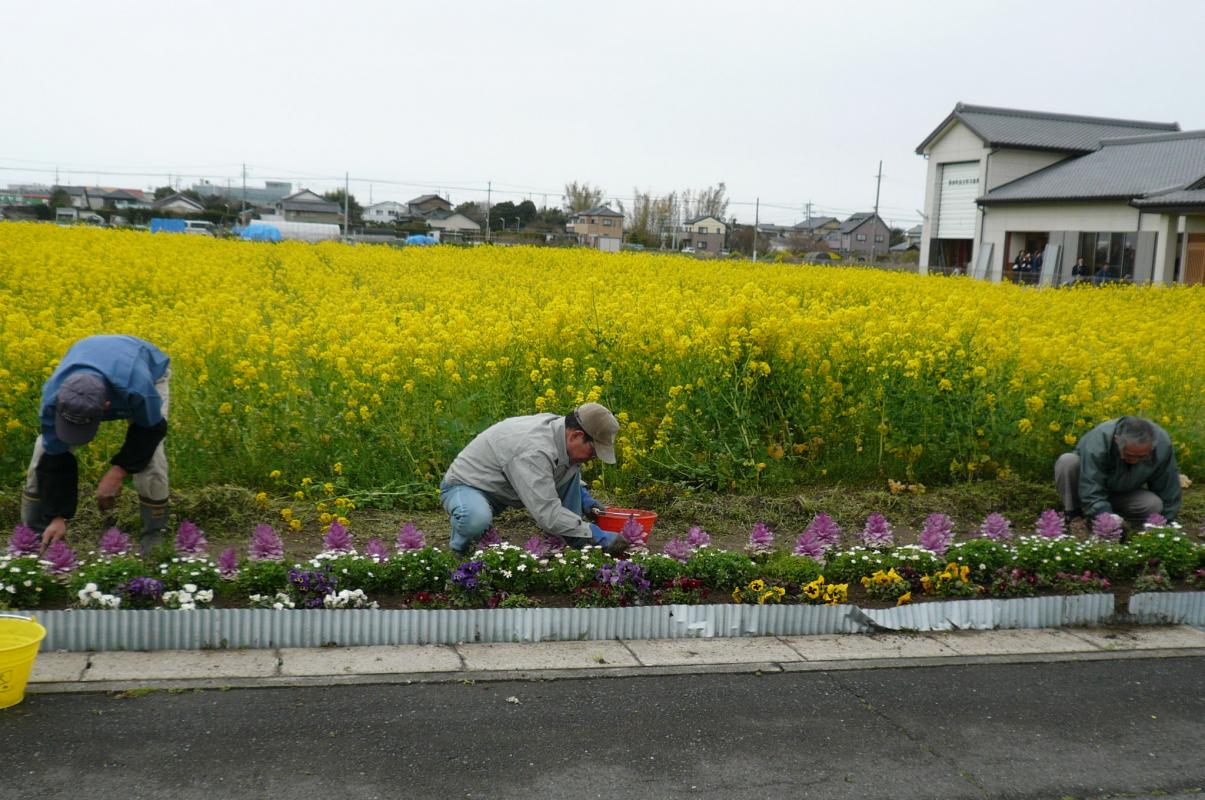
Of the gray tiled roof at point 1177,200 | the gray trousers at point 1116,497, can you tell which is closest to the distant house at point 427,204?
the gray tiled roof at point 1177,200

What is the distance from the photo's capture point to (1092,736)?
4.32 metres

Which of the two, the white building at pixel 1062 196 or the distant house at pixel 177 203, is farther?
the distant house at pixel 177 203

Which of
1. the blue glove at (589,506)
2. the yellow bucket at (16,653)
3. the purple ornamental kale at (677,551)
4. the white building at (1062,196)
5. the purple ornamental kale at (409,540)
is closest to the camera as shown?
the yellow bucket at (16,653)

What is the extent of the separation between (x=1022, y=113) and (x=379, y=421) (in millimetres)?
40364

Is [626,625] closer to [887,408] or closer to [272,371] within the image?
[887,408]

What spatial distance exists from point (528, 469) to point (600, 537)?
62 centimetres

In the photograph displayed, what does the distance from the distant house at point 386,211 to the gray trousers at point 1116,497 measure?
93104mm

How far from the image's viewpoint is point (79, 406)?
16.5 ft

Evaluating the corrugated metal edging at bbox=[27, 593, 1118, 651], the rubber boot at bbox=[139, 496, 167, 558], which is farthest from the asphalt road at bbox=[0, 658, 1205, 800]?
the rubber boot at bbox=[139, 496, 167, 558]

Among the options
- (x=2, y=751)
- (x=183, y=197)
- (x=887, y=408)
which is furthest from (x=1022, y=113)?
(x=183, y=197)

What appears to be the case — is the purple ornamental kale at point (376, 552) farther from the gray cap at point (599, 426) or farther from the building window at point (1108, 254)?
the building window at point (1108, 254)

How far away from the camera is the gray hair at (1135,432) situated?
21.3ft

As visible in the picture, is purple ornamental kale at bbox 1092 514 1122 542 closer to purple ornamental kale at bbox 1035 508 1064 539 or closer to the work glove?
purple ornamental kale at bbox 1035 508 1064 539

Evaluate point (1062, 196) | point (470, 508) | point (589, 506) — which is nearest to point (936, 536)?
point (589, 506)
